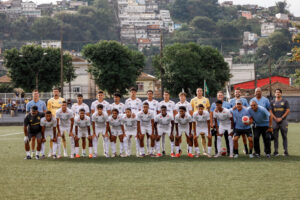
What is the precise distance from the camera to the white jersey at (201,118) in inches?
607

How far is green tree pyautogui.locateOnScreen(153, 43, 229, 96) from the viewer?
67062mm

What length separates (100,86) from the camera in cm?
6506

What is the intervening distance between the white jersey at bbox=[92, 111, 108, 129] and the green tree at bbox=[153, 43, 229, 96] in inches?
2006

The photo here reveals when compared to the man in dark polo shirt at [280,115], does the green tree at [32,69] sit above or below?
above

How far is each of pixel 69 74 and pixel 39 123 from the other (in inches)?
2167

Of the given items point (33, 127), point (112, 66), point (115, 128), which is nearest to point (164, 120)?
point (115, 128)

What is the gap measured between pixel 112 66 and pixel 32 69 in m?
9.54

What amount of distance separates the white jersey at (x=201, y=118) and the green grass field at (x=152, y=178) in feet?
4.02

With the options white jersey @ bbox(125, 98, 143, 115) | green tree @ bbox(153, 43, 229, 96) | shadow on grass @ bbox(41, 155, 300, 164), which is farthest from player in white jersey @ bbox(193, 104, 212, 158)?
green tree @ bbox(153, 43, 229, 96)

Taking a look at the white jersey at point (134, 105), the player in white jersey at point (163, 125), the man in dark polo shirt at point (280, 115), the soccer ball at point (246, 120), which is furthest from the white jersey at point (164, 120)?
the man in dark polo shirt at point (280, 115)

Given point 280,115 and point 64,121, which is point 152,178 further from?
point 280,115

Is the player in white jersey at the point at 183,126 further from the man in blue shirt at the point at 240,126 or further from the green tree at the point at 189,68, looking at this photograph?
the green tree at the point at 189,68

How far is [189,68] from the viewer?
67.1 meters

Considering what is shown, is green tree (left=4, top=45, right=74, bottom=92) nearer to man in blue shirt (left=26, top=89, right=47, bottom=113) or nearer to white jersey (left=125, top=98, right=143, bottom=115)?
man in blue shirt (left=26, top=89, right=47, bottom=113)
